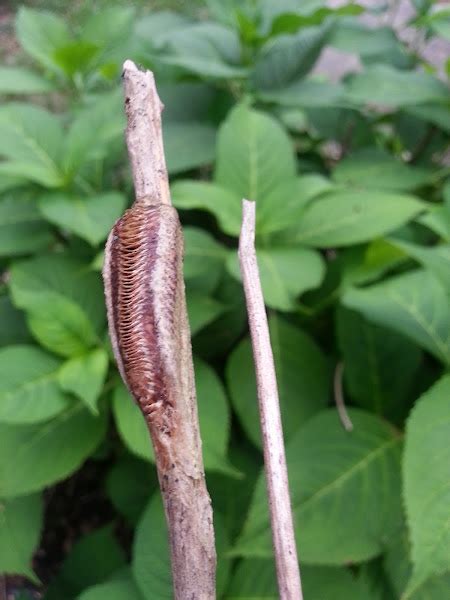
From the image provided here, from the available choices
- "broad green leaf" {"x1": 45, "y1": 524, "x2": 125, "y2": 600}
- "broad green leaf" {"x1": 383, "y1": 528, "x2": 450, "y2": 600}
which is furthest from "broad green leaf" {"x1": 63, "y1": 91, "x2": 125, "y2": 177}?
"broad green leaf" {"x1": 383, "y1": 528, "x2": 450, "y2": 600}

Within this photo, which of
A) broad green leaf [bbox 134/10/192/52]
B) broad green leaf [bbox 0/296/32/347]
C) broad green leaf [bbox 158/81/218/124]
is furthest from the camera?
broad green leaf [bbox 134/10/192/52]

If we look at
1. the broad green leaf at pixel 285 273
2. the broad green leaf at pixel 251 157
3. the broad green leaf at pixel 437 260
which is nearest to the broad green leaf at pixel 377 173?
the broad green leaf at pixel 251 157

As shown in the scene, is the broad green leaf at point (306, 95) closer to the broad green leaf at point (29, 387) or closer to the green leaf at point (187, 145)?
the green leaf at point (187, 145)

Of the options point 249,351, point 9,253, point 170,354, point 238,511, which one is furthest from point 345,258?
point 170,354

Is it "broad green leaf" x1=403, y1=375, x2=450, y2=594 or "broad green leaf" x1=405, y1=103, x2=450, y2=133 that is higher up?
"broad green leaf" x1=405, y1=103, x2=450, y2=133

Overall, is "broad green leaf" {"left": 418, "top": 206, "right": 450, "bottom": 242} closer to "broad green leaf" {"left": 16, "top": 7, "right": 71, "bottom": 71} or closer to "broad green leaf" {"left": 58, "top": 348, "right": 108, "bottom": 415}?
"broad green leaf" {"left": 58, "top": 348, "right": 108, "bottom": 415}

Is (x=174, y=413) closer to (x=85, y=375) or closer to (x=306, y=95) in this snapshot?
(x=85, y=375)

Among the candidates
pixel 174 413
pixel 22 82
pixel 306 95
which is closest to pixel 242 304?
pixel 306 95

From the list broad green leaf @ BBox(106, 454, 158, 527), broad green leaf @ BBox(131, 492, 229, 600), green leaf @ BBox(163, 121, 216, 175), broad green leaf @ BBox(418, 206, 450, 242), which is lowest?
broad green leaf @ BBox(106, 454, 158, 527)
